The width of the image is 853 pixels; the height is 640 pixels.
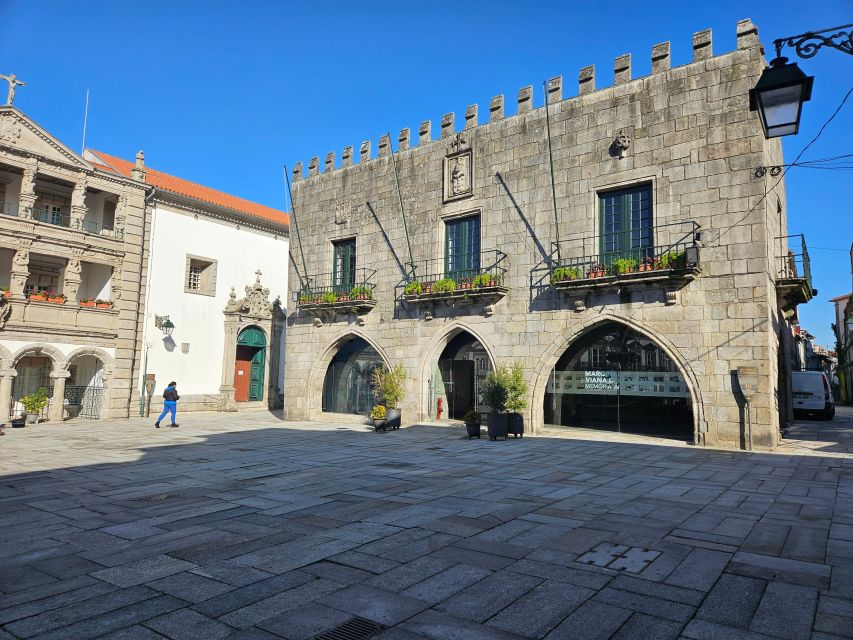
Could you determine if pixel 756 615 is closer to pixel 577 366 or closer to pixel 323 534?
pixel 323 534

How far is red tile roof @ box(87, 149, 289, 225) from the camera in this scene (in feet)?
79.0

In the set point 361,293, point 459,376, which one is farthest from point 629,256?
point 361,293

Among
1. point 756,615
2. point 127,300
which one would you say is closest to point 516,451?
point 756,615

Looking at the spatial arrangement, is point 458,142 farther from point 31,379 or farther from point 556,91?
point 31,379

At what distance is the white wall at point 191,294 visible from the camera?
73.8 ft

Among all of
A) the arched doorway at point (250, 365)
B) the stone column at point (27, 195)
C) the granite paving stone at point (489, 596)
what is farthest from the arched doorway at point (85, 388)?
the granite paving stone at point (489, 596)

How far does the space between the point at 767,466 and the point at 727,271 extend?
4.82 meters

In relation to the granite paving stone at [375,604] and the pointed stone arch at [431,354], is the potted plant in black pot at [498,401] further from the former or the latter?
the granite paving stone at [375,604]

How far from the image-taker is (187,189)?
26.4m

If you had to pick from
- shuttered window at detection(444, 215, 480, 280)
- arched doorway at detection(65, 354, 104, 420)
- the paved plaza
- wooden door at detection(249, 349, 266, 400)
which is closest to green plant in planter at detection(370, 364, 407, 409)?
shuttered window at detection(444, 215, 480, 280)

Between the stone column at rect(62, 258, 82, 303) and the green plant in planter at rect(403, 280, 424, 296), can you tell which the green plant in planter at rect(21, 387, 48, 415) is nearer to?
the stone column at rect(62, 258, 82, 303)

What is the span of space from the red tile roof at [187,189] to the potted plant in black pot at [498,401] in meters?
16.2

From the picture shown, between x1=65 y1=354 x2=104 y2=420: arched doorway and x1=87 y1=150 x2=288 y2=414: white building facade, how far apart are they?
1.27m

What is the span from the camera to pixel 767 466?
10133 mm
